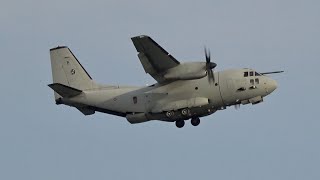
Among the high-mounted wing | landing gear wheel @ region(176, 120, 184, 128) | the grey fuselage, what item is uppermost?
the high-mounted wing

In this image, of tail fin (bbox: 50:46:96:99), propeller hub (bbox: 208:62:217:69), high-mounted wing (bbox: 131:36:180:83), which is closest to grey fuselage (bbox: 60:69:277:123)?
propeller hub (bbox: 208:62:217:69)

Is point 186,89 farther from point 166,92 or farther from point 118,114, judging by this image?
point 118,114

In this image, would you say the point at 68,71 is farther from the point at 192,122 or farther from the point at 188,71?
the point at 188,71

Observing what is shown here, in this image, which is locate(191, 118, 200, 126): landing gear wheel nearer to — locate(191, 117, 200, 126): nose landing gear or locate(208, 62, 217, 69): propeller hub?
locate(191, 117, 200, 126): nose landing gear

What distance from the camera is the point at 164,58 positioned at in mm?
49094

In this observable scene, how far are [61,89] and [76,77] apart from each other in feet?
11.7

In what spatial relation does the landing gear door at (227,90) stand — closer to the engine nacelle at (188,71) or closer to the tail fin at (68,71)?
the engine nacelle at (188,71)

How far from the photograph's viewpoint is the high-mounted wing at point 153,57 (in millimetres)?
47812

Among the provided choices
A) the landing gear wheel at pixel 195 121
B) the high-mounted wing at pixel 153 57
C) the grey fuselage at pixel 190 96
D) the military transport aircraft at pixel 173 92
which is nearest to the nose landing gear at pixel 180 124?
the military transport aircraft at pixel 173 92

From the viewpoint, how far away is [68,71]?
55.1 m

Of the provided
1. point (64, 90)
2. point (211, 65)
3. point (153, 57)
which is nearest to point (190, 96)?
point (211, 65)

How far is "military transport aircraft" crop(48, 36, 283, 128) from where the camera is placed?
161ft

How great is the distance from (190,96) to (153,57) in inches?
138

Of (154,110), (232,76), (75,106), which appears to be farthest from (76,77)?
(232,76)
